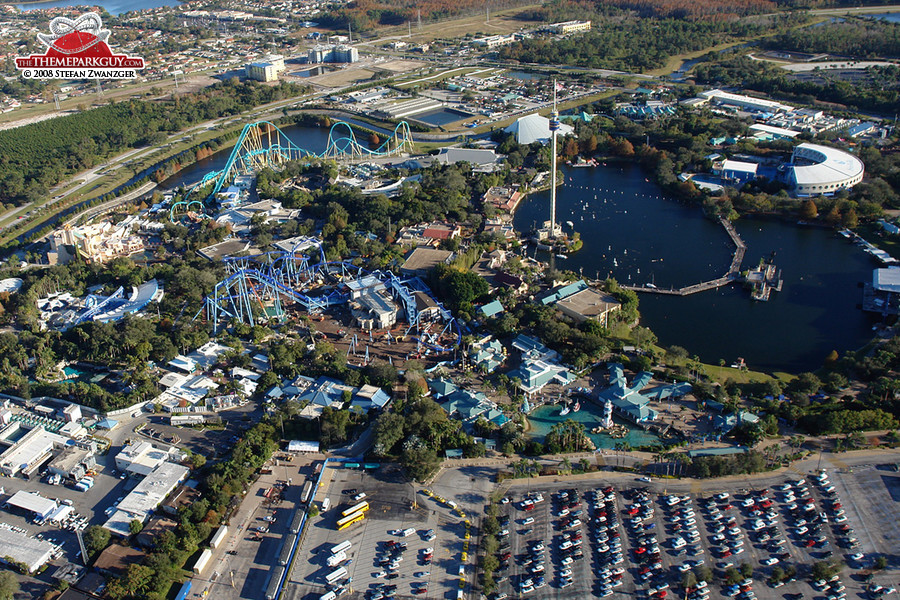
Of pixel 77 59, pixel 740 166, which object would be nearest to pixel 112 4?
pixel 77 59

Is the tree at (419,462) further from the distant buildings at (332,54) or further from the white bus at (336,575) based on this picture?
the distant buildings at (332,54)

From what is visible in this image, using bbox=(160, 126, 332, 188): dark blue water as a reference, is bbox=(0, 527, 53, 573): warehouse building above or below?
below

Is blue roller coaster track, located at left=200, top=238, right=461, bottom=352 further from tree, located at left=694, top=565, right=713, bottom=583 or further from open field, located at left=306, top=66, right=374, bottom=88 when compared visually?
open field, located at left=306, top=66, right=374, bottom=88

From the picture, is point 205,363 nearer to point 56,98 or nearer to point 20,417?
point 20,417

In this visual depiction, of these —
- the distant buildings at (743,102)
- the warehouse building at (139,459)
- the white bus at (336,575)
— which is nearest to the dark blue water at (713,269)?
the distant buildings at (743,102)

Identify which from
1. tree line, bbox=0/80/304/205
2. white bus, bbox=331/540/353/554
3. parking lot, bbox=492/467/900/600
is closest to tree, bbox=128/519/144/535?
white bus, bbox=331/540/353/554

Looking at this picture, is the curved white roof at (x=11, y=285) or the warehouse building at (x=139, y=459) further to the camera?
the curved white roof at (x=11, y=285)

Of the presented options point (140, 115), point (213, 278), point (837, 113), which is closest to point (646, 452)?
point (213, 278)
